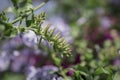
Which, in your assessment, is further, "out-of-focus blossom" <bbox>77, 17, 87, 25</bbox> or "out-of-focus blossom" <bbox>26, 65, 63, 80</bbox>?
"out-of-focus blossom" <bbox>77, 17, 87, 25</bbox>

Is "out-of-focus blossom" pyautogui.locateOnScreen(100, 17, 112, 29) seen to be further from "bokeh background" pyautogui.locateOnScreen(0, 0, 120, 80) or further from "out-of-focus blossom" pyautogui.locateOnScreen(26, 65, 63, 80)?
"out-of-focus blossom" pyautogui.locateOnScreen(26, 65, 63, 80)

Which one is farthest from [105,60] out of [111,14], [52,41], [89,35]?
[111,14]

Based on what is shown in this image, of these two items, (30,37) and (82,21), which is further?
(82,21)

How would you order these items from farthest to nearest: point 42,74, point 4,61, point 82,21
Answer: point 82,21
point 4,61
point 42,74

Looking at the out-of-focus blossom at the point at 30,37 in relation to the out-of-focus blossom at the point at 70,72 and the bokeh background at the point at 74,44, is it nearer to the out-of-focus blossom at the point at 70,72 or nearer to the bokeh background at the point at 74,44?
the bokeh background at the point at 74,44

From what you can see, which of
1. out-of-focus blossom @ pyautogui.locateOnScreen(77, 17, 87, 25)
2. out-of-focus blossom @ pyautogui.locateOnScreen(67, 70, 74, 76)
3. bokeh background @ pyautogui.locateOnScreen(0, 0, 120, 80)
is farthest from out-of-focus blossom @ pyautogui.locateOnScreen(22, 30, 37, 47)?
out-of-focus blossom @ pyautogui.locateOnScreen(77, 17, 87, 25)

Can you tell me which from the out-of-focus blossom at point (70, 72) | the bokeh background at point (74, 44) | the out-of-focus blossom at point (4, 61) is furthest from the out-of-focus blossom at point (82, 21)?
the out-of-focus blossom at point (70, 72)

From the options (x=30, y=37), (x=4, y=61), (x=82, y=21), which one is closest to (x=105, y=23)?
(x=82, y=21)

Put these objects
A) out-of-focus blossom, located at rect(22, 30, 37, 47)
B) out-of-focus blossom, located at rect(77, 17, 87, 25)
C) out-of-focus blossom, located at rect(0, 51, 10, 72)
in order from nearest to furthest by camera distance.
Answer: out-of-focus blossom, located at rect(22, 30, 37, 47) → out-of-focus blossom, located at rect(0, 51, 10, 72) → out-of-focus blossom, located at rect(77, 17, 87, 25)

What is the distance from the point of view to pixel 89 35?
5.55 ft

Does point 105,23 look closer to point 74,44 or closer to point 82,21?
point 82,21

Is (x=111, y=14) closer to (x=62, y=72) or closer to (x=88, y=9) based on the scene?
(x=88, y=9)

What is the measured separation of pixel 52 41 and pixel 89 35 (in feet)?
2.94

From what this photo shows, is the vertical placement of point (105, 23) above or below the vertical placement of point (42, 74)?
above
